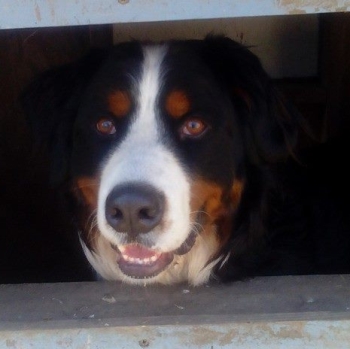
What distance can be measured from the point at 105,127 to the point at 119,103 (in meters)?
0.07

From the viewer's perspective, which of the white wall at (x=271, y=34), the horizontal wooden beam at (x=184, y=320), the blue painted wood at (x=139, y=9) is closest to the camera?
the blue painted wood at (x=139, y=9)

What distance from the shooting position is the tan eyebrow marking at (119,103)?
1795mm

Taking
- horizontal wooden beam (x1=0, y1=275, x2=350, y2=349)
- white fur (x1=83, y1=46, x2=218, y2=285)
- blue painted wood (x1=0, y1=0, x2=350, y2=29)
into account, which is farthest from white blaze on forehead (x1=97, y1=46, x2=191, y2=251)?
blue painted wood (x1=0, y1=0, x2=350, y2=29)

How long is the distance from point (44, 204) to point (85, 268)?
802 mm

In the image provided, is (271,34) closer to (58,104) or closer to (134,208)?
(58,104)

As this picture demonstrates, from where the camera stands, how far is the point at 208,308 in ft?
5.25

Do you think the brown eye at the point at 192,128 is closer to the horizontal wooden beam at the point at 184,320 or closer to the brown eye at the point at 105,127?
the brown eye at the point at 105,127

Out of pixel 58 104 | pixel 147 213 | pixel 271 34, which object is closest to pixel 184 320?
pixel 147 213

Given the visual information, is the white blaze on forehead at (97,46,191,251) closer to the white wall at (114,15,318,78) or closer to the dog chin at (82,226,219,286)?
the dog chin at (82,226,219,286)

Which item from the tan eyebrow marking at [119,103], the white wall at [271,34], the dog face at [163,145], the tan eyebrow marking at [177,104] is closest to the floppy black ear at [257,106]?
the dog face at [163,145]

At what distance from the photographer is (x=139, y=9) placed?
4.52ft

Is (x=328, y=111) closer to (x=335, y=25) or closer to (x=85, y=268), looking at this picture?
(x=335, y=25)

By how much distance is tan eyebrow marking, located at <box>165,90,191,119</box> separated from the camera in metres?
1.78

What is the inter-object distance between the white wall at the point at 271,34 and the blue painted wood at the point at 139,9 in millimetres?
2120
